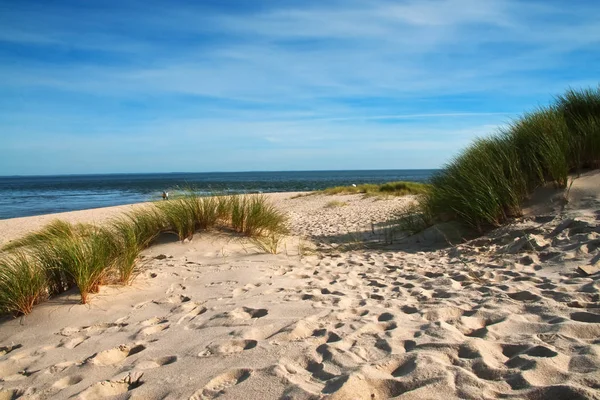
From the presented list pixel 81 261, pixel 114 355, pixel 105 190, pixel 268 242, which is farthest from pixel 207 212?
pixel 105 190

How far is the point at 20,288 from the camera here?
13.8 ft

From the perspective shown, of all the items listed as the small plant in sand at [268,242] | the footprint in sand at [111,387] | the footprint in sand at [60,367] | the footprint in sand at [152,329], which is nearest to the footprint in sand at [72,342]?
the footprint in sand at [60,367]

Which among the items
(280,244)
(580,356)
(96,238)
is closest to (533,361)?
(580,356)

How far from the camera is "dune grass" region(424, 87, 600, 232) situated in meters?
6.58

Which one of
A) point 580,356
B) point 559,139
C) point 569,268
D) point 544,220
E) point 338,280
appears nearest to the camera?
point 580,356

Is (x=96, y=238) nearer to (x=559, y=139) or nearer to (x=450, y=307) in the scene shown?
(x=450, y=307)

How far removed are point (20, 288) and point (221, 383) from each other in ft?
9.01

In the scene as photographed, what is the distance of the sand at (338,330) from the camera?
238 centimetres

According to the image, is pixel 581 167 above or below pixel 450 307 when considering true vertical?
above

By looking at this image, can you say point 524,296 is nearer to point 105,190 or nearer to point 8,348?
point 8,348

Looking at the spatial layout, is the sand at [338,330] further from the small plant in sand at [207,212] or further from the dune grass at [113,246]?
the small plant in sand at [207,212]

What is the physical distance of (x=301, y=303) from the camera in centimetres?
393

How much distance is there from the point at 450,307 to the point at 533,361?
106 centimetres

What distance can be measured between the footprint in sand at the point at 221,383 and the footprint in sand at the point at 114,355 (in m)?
0.96
